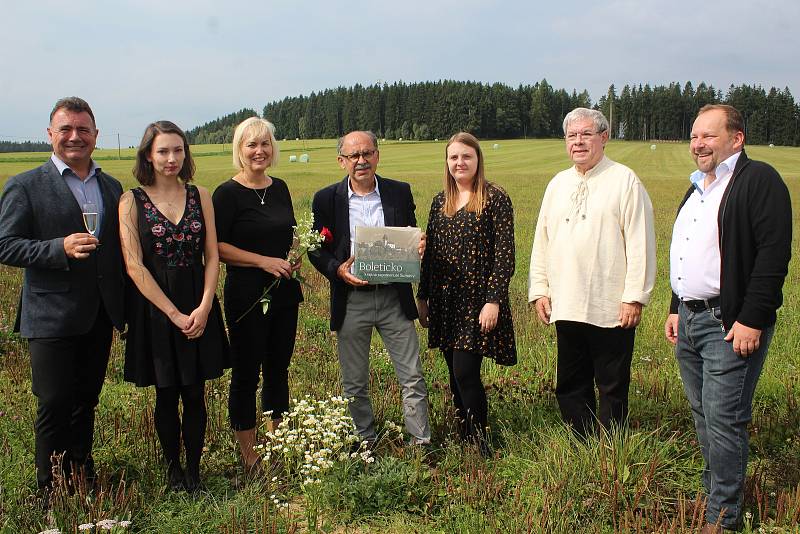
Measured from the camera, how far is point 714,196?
3.49 metres

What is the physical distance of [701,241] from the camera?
350 centimetres

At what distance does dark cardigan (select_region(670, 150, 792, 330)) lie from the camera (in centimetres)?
326

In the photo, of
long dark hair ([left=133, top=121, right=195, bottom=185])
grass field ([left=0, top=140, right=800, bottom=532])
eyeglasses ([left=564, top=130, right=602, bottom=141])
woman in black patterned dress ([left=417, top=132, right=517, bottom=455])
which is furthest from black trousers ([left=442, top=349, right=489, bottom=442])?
long dark hair ([left=133, top=121, right=195, bottom=185])

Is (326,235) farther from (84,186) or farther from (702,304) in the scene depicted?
(702,304)

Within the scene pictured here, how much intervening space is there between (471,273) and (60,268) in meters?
2.62

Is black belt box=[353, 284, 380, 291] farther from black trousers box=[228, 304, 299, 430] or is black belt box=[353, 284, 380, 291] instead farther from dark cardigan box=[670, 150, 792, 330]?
dark cardigan box=[670, 150, 792, 330]

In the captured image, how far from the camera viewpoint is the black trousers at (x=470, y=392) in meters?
4.51

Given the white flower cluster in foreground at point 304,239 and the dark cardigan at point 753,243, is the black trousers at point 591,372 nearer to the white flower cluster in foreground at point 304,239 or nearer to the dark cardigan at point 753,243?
the dark cardigan at point 753,243

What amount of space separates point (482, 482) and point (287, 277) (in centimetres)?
187

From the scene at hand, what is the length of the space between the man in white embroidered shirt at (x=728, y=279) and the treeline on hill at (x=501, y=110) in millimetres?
96324

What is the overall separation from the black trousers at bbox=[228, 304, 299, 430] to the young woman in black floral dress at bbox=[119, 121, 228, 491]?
305 millimetres

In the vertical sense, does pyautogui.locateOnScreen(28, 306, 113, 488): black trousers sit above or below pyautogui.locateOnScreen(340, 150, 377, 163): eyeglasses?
below

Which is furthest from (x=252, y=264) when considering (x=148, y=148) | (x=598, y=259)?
(x=598, y=259)

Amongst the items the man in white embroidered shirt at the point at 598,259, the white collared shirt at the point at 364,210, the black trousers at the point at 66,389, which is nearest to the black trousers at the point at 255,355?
the white collared shirt at the point at 364,210
